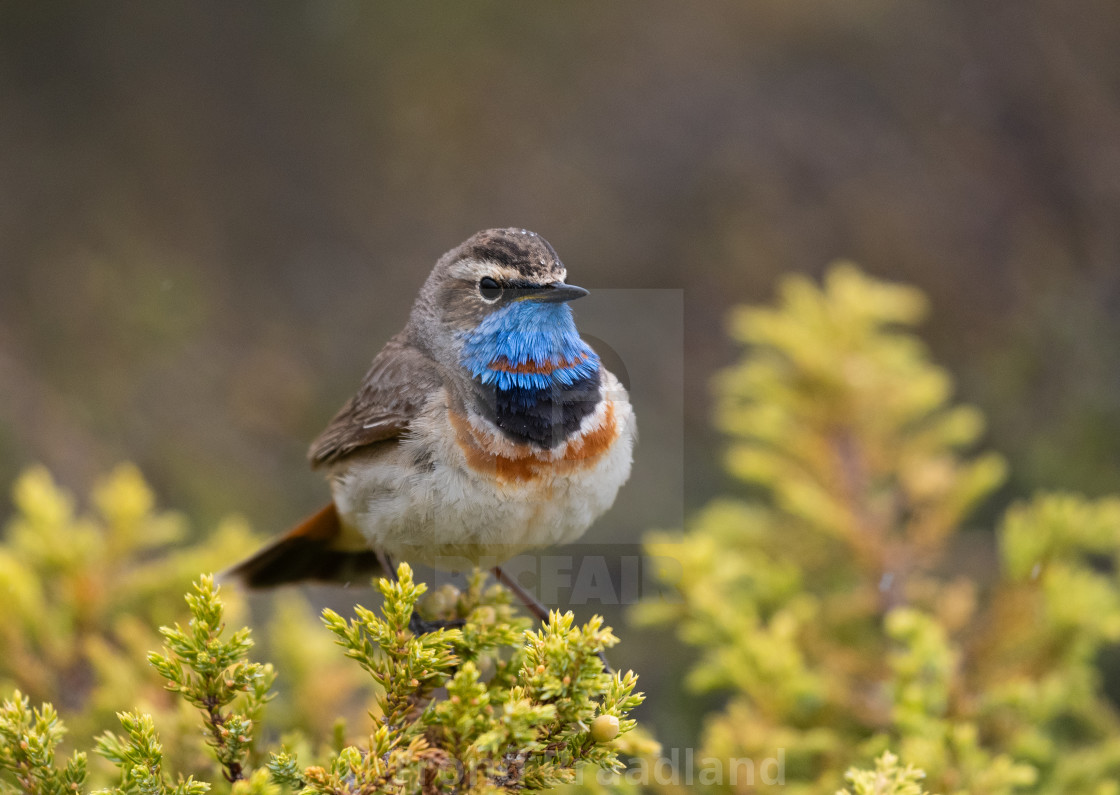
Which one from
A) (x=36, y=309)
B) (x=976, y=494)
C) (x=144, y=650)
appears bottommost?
(x=144, y=650)

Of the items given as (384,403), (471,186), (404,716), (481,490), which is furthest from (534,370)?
(471,186)

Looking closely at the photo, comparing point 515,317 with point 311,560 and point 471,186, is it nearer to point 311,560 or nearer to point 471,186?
point 311,560

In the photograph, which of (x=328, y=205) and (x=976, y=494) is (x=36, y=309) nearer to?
(x=328, y=205)

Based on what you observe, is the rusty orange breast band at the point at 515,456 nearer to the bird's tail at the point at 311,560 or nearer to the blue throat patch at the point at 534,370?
the blue throat patch at the point at 534,370

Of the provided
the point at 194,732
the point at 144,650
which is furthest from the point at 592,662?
the point at 144,650

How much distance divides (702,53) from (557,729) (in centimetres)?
761

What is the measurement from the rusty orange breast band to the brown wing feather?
0.22 m

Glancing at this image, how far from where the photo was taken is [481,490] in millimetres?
3016

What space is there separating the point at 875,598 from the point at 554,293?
6.03 feet

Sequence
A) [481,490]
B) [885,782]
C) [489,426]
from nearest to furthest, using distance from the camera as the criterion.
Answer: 1. [885,782]
2. [481,490]
3. [489,426]

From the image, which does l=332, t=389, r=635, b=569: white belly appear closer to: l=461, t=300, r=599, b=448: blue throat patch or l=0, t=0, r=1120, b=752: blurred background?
l=461, t=300, r=599, b=448: blue throat patch

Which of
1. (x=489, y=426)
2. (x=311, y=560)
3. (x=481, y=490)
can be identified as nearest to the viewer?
(x=481, y=490)

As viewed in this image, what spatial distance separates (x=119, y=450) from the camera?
6766 mm

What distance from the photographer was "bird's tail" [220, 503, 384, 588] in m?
3.66
